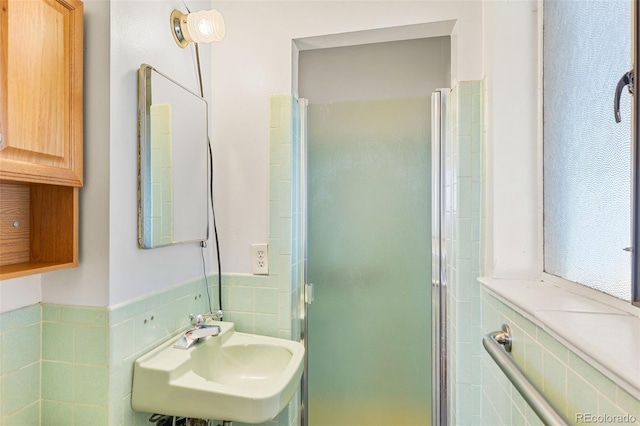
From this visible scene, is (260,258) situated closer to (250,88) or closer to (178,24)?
(250,88)

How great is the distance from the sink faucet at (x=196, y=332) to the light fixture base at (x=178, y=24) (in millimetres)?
1093

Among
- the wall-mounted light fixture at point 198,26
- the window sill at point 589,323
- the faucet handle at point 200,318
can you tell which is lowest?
the faucet handle at point 200,318

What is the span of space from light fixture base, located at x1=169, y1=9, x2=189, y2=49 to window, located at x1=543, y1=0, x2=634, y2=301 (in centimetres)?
134

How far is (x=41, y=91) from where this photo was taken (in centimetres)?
87

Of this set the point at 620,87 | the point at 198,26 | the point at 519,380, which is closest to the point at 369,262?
the point at 519,380

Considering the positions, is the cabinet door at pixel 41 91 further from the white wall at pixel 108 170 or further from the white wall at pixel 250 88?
the white wall at pixel 250 88

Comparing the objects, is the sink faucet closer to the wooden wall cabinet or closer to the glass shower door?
the wooden wall cabinet

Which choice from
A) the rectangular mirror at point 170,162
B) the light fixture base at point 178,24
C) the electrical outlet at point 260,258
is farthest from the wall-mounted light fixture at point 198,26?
the electrical outlet at point 260,258

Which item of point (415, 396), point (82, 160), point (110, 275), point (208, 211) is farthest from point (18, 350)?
point (415, 396)

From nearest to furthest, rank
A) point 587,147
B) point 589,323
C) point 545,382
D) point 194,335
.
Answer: point 589,323, point 545,382, point 587,147, point 194,335

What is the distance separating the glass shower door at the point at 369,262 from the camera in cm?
160

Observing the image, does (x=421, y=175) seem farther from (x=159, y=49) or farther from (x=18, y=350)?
(x=18, y=350)

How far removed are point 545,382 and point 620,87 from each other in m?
0.72

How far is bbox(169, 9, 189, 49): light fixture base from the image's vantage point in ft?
4.24
